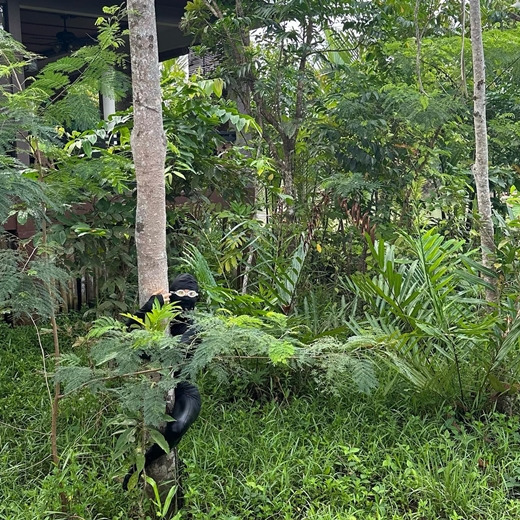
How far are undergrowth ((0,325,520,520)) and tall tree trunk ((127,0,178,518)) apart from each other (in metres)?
0.38

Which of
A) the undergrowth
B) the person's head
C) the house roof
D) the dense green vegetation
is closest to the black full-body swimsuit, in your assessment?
the person's head

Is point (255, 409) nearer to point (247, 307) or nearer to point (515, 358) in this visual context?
point (247, 307)

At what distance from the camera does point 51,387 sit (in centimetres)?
360

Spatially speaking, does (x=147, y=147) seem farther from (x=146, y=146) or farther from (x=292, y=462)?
(x=292, y=462)

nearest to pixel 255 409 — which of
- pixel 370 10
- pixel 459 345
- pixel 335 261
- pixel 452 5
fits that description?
pixel 459 345

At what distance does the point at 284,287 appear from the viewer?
12.0 ft

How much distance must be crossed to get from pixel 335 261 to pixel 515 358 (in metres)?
2.03

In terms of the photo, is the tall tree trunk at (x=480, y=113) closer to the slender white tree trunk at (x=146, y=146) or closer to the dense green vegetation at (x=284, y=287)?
the dense green vegetation at (x=284, y=287)

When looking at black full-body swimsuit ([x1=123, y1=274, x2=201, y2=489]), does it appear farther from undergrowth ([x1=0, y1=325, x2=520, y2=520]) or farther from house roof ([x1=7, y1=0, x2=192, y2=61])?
house roof ([x1=7, y1=0, x2=192, y2=61])

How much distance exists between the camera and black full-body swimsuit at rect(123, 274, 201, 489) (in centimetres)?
235

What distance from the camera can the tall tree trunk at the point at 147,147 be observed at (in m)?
2.40

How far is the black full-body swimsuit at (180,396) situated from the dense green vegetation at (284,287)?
0.10m

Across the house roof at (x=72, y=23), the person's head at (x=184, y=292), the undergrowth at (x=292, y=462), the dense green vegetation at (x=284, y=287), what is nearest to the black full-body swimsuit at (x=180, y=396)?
the person's head at (x=184, y=292)

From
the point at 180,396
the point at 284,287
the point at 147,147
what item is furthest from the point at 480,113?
the point at 180,396
